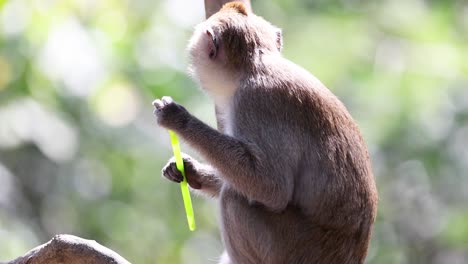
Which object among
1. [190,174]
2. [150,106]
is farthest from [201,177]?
[150,106]

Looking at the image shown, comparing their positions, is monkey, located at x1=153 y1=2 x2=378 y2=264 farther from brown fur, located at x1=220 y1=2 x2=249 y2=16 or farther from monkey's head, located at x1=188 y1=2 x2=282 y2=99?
brown fur, located at x1=220 y1=2 x2=249 y2=16

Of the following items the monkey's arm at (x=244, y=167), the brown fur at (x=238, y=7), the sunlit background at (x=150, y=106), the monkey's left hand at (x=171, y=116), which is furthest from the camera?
the sunlit background at (x=150, y=106)

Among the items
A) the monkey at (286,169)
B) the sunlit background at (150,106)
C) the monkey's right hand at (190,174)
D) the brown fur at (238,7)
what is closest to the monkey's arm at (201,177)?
the monkey's right hand at (190,174)

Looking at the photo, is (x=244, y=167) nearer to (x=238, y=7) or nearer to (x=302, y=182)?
(x=302, y=182)

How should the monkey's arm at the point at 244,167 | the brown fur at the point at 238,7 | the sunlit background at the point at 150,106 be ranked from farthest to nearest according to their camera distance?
the sunlit background at the point at 150,106 < the brown fur at the point at 238,7 < the monkey's arm at the point at 244,167

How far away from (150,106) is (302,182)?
202 inches

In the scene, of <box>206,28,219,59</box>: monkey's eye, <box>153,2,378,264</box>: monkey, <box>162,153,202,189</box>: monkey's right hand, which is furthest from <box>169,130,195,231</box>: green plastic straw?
<box>206,28,219,59</box>: monkey's eye

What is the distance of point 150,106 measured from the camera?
9477 millimetres

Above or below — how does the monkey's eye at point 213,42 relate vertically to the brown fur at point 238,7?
below

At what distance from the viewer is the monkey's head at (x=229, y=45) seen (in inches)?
188

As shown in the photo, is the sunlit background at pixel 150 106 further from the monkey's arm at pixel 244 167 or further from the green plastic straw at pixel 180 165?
the monkey's arm at pixel 244 167

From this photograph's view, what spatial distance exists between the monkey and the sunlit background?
3185mm

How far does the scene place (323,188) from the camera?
4.43 m

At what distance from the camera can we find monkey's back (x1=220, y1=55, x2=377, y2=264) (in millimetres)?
4434
